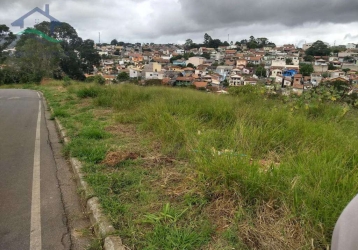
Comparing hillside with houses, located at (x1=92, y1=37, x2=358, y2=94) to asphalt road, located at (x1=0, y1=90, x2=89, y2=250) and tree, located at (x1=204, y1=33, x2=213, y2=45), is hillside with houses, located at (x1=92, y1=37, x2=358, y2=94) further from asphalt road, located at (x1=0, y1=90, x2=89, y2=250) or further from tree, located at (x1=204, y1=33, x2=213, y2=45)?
tree, located at (x1=204, y1=33, x2=213, y2=45)

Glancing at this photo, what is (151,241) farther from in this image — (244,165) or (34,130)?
(34,130)

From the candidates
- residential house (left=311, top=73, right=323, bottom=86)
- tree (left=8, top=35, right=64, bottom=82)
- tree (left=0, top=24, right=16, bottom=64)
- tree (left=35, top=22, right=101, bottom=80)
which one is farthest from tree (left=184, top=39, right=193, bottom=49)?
residential house (left=311, top=73, right=323, bottom=86)

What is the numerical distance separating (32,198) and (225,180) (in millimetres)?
2297

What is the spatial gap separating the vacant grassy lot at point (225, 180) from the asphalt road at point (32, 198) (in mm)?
418

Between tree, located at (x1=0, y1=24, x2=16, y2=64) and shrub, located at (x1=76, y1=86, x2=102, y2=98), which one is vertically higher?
tree, located at (x1=0, y1=24, x2=16, y2=64)

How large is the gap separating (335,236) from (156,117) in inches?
171

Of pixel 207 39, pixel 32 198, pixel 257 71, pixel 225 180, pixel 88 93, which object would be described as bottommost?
pixel 32 198

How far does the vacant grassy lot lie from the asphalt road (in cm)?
42

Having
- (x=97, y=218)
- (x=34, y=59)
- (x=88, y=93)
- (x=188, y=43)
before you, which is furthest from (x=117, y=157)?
(x=188, y=43)

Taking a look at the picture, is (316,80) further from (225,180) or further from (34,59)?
(34,59)

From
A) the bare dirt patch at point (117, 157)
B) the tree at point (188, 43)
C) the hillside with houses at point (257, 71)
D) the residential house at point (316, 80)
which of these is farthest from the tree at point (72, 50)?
the tree at point (188, 43)

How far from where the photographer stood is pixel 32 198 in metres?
3.02

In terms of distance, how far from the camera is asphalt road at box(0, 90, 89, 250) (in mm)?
2350

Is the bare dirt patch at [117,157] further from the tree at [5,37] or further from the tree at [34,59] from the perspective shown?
the tree at [5,37]
